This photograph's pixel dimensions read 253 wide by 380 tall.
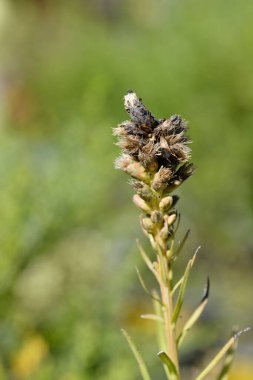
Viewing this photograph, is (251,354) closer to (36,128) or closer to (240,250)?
(240,250)

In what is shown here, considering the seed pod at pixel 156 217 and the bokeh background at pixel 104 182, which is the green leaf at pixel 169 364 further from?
the bokeh background at pixel 104 182

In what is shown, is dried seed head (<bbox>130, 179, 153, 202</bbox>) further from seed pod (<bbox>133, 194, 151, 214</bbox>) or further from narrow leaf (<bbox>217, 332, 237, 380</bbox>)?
narrow leaf (<bbox>217, 332, 237, 380</bbox>)

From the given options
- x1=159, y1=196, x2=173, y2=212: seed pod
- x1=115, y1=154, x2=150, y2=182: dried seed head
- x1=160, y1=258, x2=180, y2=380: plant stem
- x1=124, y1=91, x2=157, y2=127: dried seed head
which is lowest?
x1=160, y1=258, x2=180, y2=380: plant stem

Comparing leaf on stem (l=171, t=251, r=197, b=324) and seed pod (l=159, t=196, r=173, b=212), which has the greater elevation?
seed pod (l=159, t=196, r=173, b=212)

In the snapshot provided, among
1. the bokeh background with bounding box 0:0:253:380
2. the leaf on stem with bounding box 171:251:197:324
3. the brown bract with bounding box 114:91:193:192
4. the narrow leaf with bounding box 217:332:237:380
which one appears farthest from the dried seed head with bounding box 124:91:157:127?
the bokeh background with bounding box 0:0:253:380

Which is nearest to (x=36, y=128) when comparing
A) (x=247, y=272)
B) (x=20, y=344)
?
(x=247, y=272)

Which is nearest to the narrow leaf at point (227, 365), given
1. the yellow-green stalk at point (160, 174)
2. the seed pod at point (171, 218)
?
the yellow-green stalk at point (160, 174)

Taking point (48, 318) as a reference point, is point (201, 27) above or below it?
above
